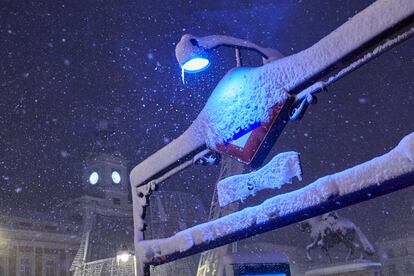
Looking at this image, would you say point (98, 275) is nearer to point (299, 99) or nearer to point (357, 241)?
point (357, 241)

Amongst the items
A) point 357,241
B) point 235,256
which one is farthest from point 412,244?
point 235,256

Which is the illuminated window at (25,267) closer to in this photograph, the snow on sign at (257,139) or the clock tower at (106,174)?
the clock tower at (106,174)

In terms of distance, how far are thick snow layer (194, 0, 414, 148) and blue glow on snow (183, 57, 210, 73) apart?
0.25 meters

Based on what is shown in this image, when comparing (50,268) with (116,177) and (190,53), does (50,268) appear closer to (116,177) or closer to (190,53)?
(116,177)

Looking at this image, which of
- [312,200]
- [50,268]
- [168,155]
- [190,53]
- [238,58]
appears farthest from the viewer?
[50,268]

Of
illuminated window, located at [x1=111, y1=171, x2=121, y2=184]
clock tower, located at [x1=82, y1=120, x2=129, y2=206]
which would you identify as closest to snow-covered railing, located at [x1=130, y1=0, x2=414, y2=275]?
clock tower, located at [x1=82, y1=120, x2=129, y2=206]

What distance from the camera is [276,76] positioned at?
3.40m

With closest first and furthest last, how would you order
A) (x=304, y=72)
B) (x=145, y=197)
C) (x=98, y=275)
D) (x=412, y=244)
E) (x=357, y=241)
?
(x=304, y=72) < (x=145, y=197) < (x=357, y=241) < (x=98, y=275) < (x=412, y=244)

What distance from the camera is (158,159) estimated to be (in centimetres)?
469

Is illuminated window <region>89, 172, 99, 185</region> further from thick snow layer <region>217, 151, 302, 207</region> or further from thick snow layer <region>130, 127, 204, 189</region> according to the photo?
thick snow layer <region>217, 151, 302, 207</region>

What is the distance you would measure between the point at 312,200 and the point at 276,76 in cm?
107

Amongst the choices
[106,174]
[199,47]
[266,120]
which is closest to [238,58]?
[199,47]

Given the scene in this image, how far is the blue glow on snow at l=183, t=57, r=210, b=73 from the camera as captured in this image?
3977mm

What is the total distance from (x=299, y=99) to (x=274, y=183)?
2.55 ft
